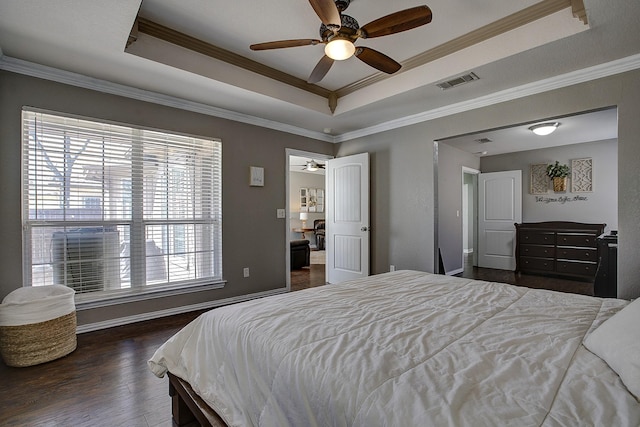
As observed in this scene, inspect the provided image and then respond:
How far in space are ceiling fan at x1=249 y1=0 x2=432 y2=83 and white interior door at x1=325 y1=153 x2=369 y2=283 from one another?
2.25 metres

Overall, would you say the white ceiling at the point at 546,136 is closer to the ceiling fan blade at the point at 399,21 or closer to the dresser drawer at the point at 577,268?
the dresser drawer at the point at 577,268

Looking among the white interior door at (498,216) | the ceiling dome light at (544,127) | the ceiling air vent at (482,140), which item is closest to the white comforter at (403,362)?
the ceiling dome light at (544,127)

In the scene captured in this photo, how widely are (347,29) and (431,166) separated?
2.27 meters

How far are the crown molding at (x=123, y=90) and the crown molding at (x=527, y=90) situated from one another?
5.65ft

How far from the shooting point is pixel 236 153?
3977 millimetres

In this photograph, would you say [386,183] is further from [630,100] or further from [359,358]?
[359,358]

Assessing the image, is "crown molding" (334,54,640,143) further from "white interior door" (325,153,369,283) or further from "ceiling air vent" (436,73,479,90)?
"white interior door" (325,153,369,283)

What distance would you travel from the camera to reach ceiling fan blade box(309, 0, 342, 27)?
1.79m

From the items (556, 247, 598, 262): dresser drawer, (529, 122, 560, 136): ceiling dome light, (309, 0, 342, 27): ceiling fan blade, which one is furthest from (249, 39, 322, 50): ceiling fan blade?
(556, 247, 598, 262): dresser drawer

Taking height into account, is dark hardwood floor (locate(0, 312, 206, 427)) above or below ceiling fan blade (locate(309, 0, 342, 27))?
below

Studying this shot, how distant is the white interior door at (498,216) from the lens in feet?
19.6

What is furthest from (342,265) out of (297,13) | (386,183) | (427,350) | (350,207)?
(427,350)

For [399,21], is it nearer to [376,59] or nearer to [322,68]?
[376,59]

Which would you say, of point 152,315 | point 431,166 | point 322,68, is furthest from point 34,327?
point 431,166
